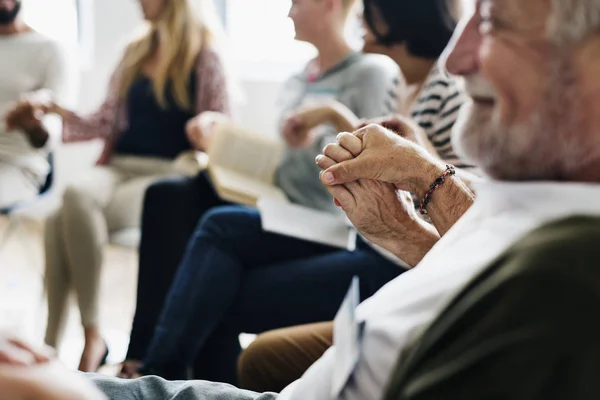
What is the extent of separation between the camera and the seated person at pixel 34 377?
0.67 metres

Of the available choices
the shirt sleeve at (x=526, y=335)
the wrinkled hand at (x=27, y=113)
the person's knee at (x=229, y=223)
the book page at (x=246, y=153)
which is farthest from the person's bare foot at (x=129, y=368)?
the shirt sleeve at (x=526, y=335)

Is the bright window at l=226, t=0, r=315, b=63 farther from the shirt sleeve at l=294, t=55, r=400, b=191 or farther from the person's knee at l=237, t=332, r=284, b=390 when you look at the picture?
the person's knee at l=237, t=332, r=284, b=390

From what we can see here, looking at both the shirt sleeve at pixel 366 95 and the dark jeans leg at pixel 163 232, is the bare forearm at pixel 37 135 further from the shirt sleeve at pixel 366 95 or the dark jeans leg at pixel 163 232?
the shirt sleeve at pixel 366 95

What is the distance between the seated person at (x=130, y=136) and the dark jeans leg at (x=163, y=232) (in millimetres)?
319

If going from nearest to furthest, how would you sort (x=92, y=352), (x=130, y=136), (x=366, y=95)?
(x=366, y=95) → (x=92, y=352) → (x=130, y=136)

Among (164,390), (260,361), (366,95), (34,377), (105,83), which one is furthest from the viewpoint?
(105,83)

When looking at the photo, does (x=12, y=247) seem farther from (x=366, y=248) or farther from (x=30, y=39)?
(x=366, y=248)

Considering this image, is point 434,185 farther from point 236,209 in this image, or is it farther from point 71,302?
point 71,302

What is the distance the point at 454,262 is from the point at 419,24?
1.20 m

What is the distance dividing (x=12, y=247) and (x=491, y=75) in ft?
13.4

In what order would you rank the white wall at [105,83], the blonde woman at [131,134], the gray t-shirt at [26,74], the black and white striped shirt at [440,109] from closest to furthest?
the black and white striped shirt at [440,109]
the blonde woman at [131,134]
the gray t-shirt at [26,74]
the white wall at [105,83]

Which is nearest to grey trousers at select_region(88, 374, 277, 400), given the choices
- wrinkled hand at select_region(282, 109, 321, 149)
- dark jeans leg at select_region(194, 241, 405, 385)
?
dark jeans leg at select_region(194, 241, 405, 385)

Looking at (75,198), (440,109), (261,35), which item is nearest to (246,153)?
(75,198)

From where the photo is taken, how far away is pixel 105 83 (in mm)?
4871
